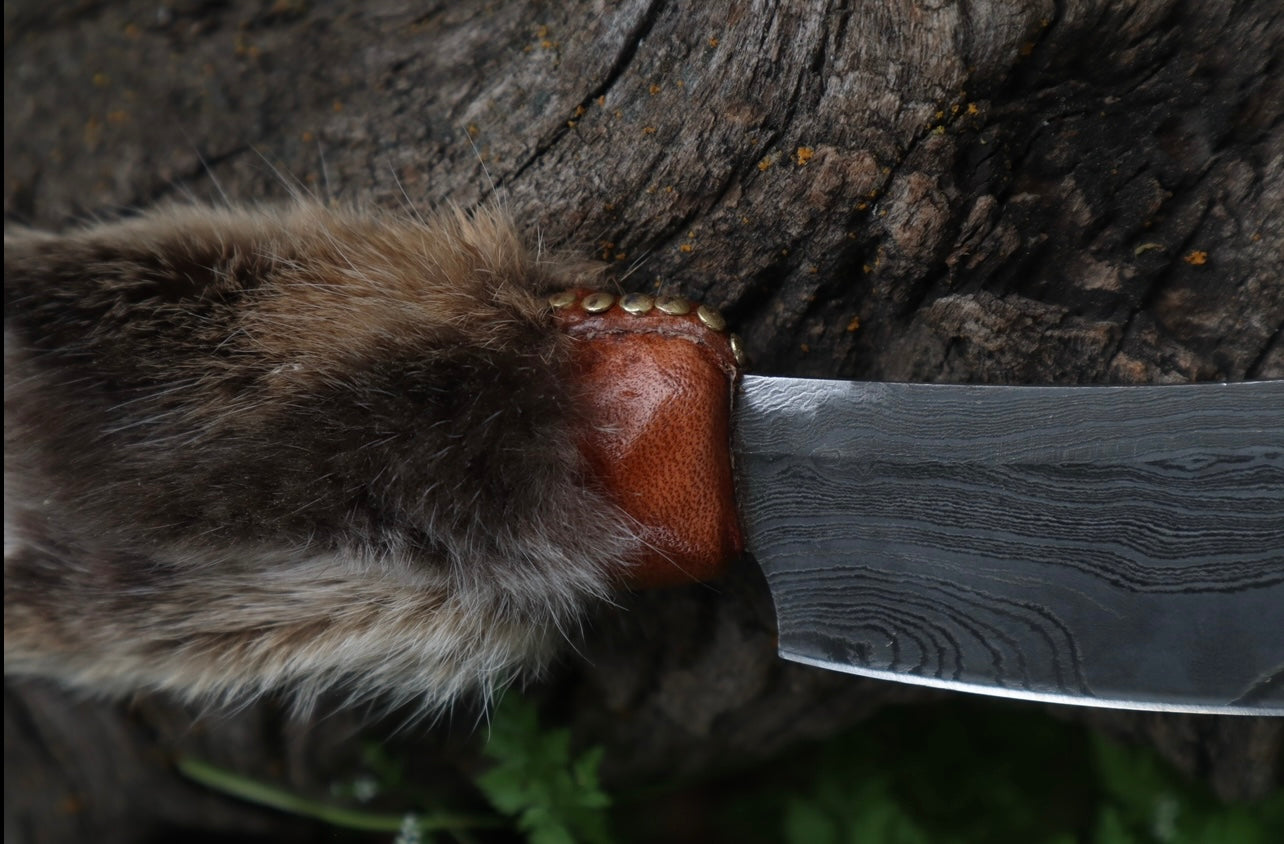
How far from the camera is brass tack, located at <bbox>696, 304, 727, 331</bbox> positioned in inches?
44.7

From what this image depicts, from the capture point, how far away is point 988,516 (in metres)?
1.06

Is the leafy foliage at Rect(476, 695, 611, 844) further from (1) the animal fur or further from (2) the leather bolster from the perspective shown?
(2) the leather bolster

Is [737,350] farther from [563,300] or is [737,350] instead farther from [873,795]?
[873,795]

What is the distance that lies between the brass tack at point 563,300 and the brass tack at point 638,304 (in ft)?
0.23

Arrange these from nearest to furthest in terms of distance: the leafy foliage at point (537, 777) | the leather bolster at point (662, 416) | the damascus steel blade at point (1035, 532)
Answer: the damascus steel blade at point (1035, 532) → the leather bolster at point (662, 416) → the leafy foliage at point (537, 777)

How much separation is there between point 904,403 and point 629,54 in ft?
1.99

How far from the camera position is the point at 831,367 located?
126 centimetres

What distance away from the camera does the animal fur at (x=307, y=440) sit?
107 centimetres

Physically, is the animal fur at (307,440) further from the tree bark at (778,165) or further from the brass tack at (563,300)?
the tree bark at (778,165)

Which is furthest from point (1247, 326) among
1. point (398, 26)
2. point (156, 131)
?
point (156, 131)

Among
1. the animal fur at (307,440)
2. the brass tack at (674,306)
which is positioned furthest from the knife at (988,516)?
the animal fur at (307,440)

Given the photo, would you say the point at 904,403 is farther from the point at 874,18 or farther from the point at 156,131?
the point at 156,131

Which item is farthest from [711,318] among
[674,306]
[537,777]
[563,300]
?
[537,777]

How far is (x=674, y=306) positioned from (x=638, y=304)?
5 centimetres
